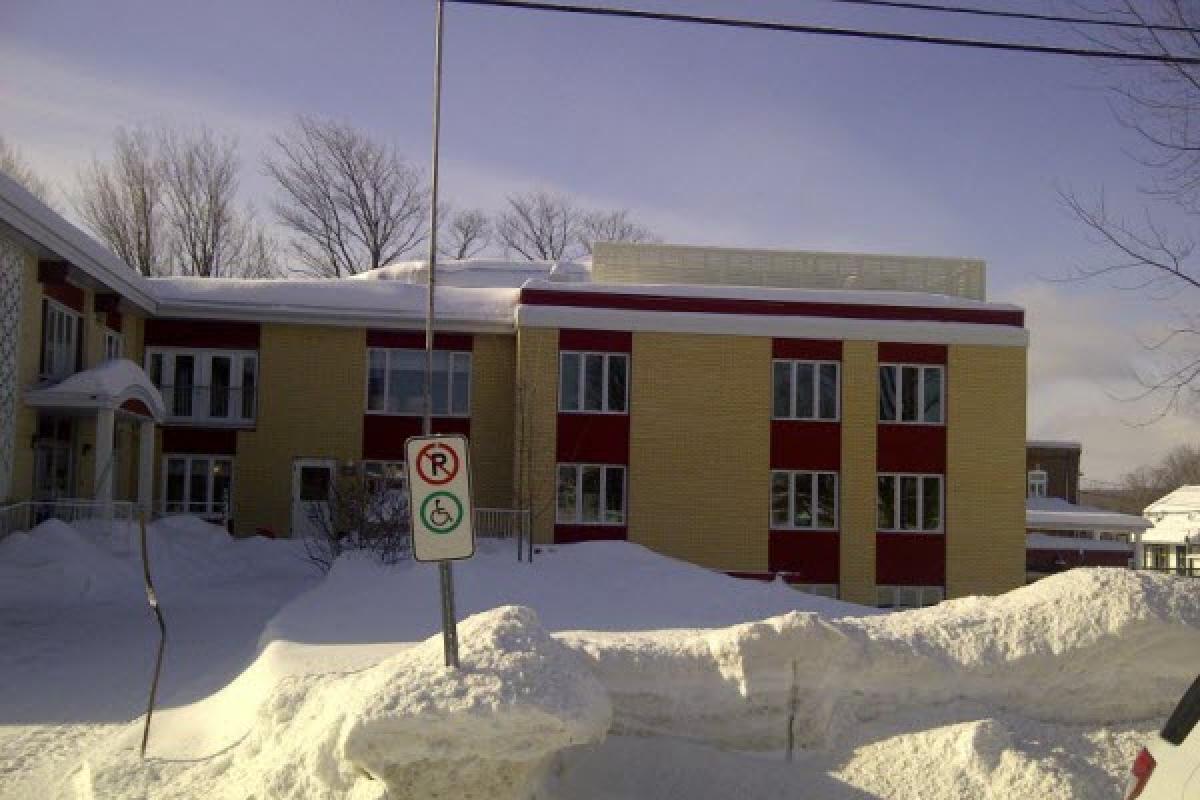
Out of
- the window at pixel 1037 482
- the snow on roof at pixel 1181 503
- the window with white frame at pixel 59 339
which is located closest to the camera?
the window with white frame at pixel 59 339

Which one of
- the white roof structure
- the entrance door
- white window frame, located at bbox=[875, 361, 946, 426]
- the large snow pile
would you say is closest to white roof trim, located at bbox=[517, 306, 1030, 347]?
white window frame, located at bbox=[875, 361, 946, 426]

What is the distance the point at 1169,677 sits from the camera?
7.23 meters

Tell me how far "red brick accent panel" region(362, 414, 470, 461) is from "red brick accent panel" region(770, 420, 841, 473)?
7.52 meters

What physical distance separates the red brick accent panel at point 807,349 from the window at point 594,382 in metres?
3.53

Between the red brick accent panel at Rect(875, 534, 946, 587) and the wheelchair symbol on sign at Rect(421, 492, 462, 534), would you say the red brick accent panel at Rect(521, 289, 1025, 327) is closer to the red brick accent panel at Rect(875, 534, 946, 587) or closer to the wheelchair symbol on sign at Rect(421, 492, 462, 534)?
the red brick accent panel at Rect(875, 534, 946, 587)

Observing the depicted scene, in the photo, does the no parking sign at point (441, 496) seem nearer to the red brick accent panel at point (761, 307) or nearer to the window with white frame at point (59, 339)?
the window with white frame at point (59, 339)

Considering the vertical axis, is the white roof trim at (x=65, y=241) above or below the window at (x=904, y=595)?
above

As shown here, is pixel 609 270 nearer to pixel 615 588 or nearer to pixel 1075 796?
pixel 615 588

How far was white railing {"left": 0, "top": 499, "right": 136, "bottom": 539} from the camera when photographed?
21688 mm

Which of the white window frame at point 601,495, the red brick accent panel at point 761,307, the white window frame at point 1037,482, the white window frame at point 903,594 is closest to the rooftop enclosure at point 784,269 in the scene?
the red brick accent panel at point 761,307

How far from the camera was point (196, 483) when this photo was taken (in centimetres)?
2941

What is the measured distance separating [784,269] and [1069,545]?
23.1m

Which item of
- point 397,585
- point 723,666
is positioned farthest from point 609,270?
point 723,666

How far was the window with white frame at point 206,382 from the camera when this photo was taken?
29.3m
